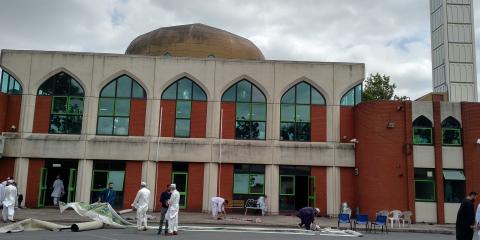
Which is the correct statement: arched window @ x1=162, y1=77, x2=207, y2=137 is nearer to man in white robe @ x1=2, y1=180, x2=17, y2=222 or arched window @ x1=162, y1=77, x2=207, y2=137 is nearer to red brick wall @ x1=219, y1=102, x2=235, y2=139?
red brick wall @ x1=219, y1=102, x2=235, y2=139

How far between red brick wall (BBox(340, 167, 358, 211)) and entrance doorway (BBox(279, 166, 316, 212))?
1.58m

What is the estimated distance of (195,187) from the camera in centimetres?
2667

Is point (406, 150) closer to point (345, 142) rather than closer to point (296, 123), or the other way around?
point (345, 142)

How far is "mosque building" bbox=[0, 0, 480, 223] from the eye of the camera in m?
25.6

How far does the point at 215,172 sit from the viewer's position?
26.7 m

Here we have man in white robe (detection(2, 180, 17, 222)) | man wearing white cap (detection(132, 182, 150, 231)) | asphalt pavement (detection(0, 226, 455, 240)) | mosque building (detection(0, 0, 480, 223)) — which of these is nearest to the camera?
asphalt pavement (detection(0, 226, 455, 240))

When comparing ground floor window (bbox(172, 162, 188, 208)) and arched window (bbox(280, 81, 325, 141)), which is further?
arched window (bbox(280, 81, 325, 141))

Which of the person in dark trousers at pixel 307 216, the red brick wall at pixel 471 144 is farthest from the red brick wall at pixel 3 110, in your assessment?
the red brick wall at pixel 471 144

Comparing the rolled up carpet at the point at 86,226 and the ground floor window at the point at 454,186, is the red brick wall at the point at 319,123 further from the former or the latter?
the rolled up carpet at the point at 86,226

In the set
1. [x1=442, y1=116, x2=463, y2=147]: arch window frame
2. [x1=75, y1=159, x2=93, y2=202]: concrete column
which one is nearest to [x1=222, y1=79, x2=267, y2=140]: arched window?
[x1=75, y1=159, x2=93, y2=202]: concrete column

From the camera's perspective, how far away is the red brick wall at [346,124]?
27.3 metres

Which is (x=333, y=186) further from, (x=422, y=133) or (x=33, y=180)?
(x=33, y=180)

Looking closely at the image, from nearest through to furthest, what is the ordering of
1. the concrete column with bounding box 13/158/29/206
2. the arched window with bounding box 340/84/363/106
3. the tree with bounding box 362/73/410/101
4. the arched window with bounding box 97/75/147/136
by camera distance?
1. the concrete column with bounding box 13/158/29/206
2. the arched window with bounding box 97/75/147/136
3. the arched window with bounding box 340/84/363/106
4. the tree with bounding box 362/73/410/101

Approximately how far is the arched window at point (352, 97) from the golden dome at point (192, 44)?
9129mm
